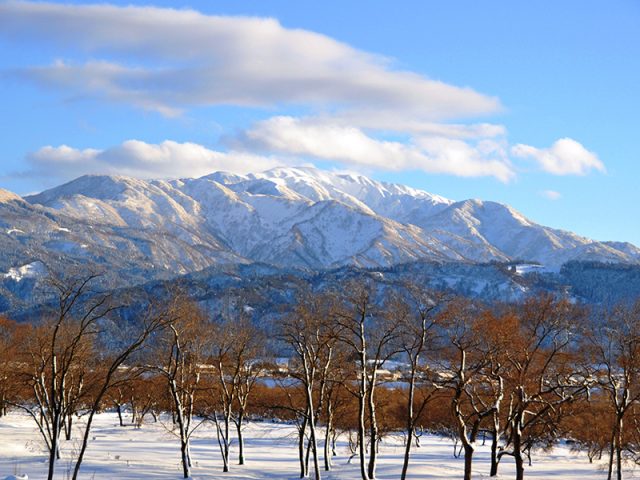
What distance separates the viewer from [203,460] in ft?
246

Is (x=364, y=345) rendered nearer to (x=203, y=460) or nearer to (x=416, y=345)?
(x=416, y=345)

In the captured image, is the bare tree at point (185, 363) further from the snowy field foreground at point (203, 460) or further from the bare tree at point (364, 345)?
the bare tree at point (364, 345)

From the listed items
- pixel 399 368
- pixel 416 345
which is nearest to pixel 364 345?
pixel 416 345

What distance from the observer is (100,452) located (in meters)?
74.3

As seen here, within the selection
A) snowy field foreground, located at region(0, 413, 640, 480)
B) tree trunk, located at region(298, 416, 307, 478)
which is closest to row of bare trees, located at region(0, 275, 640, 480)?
tree trunk, located at region(298, 416, 307, 478)

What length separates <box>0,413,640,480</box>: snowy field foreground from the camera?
2340 inches

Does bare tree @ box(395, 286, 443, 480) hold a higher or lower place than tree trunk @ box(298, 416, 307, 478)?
higher

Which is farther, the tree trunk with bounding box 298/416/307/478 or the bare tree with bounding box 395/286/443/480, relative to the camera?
the tree trunk with bounding box 298/416/307/478

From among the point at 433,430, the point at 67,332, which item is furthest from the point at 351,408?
the point at 433,430

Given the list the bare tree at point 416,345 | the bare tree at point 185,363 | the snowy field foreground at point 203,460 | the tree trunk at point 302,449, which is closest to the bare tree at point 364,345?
the bare tree at point 416,345

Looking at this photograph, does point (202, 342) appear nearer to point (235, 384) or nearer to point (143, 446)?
point (235, 384)

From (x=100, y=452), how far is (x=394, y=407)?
61.5 metres

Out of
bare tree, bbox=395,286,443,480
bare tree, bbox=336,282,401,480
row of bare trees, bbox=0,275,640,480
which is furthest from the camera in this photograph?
bare tree, bbox=395,286,443,480

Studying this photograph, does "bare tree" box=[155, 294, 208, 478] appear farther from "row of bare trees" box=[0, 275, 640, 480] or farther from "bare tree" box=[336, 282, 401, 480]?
"bare tree" box=[336, 282, 401, 480]
